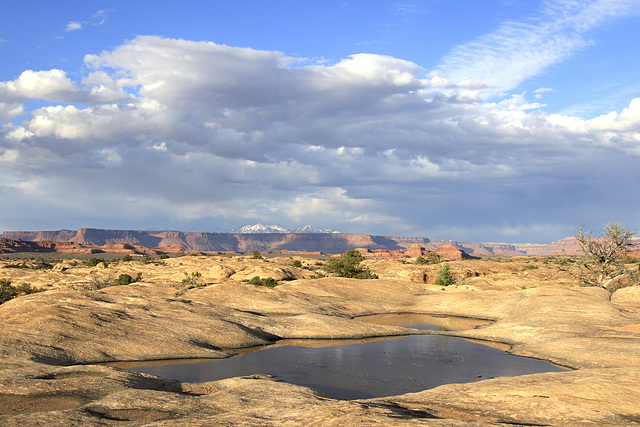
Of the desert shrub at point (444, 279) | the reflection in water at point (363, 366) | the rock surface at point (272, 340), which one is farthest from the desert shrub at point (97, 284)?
the desert shrub at point (444, 279)

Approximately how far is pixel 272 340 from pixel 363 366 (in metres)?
7.17

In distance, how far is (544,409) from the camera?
43.0 ft

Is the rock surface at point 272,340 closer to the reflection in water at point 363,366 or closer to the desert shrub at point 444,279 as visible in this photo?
the reflection in water at point 363,366

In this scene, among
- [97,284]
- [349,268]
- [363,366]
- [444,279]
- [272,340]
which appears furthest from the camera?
[349,268]

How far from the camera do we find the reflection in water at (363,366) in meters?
18.0

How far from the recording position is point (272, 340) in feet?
86.7

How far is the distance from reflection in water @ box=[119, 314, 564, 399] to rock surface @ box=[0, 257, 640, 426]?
1.54 m

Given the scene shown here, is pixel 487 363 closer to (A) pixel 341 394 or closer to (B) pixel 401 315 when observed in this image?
(A) pixel 341 394

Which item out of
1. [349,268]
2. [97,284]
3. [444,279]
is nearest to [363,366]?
[97,284]

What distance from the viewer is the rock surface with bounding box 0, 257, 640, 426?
1190cm

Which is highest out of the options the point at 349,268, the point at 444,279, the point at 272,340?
the point at 349,268

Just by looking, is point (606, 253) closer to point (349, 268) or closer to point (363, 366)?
point (349, 268)

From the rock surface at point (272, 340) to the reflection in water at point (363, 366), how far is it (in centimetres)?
154

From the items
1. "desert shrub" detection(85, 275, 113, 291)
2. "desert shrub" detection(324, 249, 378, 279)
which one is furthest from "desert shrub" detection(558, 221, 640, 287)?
"desert shrub" detection(85, 275, 113, 291)
